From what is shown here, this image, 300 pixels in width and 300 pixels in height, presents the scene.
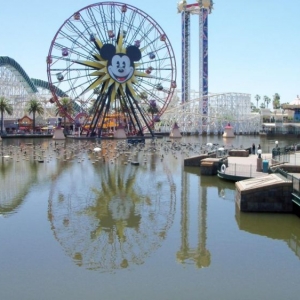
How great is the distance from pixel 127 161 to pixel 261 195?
94.7 ft

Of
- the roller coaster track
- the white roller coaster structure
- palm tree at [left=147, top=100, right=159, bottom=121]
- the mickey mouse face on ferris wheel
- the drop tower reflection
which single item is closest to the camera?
the drop tower reflection

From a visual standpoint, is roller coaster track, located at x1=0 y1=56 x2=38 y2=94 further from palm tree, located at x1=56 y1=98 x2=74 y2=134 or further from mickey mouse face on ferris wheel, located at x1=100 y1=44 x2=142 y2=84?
mickey mouse face on ferris wheel, located at x1=100 y1=44 x2=142 y2=84

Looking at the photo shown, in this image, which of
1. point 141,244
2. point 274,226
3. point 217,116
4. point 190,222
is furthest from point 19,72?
point 141,244

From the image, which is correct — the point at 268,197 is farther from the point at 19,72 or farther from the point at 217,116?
the point at 217,116

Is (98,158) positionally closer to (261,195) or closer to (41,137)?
(261,195)

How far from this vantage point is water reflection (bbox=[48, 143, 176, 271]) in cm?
1958

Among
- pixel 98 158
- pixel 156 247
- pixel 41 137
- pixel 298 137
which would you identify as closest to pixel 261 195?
pixel 156 247

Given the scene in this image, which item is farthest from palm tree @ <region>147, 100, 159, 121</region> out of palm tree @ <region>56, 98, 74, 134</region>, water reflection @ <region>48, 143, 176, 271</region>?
water reflection @ <region>48, 143, 176, 271</region>

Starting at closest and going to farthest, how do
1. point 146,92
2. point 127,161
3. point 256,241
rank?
point 256,241, point 127,161, point 146,92

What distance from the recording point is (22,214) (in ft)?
85.9

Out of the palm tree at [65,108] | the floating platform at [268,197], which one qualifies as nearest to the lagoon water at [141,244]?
the floating platform at [268,197]

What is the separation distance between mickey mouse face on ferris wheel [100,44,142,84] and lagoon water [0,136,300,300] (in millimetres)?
51134

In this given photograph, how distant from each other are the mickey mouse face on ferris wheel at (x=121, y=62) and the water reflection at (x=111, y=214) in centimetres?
4319

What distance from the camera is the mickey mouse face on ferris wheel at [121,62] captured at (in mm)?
85000
